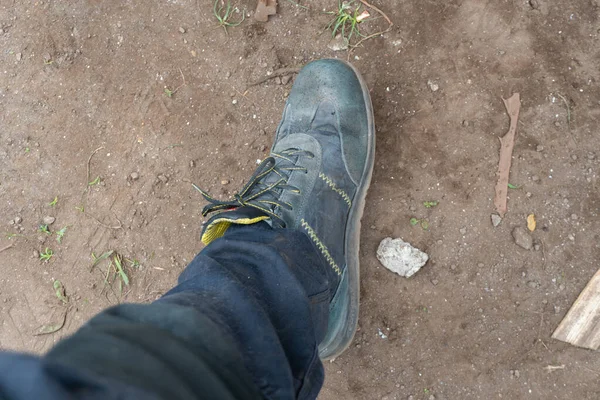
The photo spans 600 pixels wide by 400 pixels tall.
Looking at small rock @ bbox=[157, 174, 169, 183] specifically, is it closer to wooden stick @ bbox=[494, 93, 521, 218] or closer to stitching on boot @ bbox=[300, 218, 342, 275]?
stitching on boot @ bbox=[300, 218, 342, 275]

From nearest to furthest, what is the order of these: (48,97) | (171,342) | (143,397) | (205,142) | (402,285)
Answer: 1. (143,397)
2. (171,342)
3. (402,285)
4. (205,142)
5. (48,97)

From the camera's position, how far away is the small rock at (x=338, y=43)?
2105mm

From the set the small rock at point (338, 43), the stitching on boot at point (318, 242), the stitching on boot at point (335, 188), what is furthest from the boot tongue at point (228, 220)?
the small rock at point (338, 43)

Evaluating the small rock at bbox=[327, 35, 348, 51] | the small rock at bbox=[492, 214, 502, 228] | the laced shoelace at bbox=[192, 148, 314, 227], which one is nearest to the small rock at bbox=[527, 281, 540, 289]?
the small rock at bbox=[492, 214, 502, 228]

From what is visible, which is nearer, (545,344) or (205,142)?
(545,344)

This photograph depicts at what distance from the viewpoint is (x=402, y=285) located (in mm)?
2014

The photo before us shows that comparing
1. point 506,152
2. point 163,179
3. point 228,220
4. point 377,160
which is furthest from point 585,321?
point 163,179

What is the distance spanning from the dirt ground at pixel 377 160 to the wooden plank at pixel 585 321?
0.04m

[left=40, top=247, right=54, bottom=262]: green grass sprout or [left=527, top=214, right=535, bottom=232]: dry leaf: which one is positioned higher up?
[left=527, top=214, right=535, bottom=232]: dry leaf

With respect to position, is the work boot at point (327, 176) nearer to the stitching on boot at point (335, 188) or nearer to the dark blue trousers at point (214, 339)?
the stitching on boot at point (335, 188)

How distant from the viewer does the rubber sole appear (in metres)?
1.86

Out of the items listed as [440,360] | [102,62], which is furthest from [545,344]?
[102,62]

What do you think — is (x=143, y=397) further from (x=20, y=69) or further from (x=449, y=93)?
(x=20, y=69)

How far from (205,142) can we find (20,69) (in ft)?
3.95
